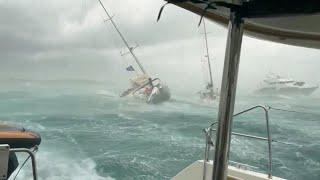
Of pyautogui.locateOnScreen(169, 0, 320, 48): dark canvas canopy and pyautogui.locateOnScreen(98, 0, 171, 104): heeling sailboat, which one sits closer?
pyautogui.locateOnScreen(169, 0, 320, 48): dark canvas canopy

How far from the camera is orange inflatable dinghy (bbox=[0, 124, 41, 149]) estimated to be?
1365 mm

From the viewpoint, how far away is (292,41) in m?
1.11

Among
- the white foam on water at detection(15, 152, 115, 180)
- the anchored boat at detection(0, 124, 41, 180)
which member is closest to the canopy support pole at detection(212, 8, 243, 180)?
the anchored boat at detection(0, 124, 41, 180)

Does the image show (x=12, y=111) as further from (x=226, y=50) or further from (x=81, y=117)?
(x=226, y=50)

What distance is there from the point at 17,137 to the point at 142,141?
25.3m

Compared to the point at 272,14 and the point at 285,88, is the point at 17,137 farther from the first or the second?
the point at 285,88

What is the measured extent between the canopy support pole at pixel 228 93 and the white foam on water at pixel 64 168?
14.1 meters

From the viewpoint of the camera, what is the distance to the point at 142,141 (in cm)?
2653

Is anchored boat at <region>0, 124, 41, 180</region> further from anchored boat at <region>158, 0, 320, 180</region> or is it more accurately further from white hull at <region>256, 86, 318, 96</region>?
white hull at <region>256, 86, 318, 96</region>

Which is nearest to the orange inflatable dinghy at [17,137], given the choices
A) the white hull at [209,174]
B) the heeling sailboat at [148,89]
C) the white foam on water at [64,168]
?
the white hull at [209,174]

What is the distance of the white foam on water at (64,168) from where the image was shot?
1564 cm

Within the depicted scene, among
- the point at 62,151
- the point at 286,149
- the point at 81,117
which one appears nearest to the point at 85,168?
the point at 62,151

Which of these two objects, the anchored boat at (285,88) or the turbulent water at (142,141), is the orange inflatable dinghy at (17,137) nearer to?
the turbulent water at (142,141)

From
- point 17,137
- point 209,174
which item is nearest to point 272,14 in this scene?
point 17,137
